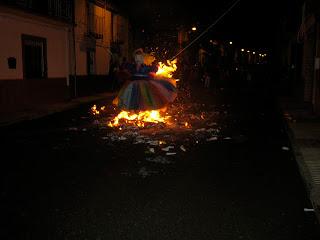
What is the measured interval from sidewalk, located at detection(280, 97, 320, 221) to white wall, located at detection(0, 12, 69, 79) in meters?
11.2

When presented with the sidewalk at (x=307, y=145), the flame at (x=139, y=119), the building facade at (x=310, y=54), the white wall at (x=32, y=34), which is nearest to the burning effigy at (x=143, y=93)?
the flame at (x=139, y=119)

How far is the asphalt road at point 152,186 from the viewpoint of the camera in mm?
4453

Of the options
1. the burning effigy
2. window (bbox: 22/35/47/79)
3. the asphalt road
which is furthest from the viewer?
window (bbox: 22/35/47/79)

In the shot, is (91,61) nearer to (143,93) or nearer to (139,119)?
(139,119)

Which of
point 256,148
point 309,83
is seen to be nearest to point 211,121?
point 256,148

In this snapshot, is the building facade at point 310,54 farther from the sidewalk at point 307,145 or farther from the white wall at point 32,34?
the white wall at point 32,34

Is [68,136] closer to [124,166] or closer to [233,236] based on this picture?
[124,166]

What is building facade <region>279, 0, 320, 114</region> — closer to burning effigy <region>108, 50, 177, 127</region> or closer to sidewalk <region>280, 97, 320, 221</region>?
sidewalk <region>280, 97, 320, 221</region>

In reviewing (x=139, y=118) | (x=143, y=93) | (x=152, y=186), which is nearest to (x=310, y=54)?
(x=139, y=118)

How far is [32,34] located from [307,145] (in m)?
14.2

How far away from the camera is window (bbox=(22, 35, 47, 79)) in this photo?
726 inches

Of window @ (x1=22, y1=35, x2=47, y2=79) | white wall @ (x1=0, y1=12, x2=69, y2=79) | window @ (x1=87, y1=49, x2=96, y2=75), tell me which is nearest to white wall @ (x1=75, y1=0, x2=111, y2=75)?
window @ (x1=87, y1=49, x2=96, y2=75)

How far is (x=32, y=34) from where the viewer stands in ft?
61.9

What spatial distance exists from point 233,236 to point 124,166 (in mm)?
3189
